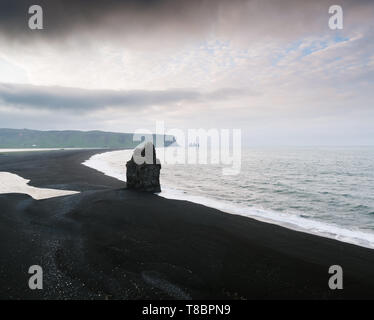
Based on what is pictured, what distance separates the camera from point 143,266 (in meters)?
9.16

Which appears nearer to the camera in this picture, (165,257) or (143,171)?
(165,257)

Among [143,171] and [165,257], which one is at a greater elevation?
[143,171]

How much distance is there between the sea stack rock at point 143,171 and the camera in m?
24.8

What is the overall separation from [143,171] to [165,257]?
15.7 metres

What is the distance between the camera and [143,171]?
2492cm

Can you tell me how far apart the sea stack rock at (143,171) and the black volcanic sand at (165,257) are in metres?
8.06

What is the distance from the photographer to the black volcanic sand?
776 cm

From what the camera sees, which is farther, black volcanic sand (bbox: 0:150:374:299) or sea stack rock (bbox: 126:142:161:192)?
sea stack rock (bbox: 126:142:161:192)

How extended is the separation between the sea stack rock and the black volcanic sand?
26.4 feet

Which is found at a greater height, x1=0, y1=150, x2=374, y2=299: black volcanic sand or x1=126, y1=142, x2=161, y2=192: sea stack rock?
x1=126, y1=142, x2=161, y2=192: sea stack rock

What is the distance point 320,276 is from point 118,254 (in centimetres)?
865

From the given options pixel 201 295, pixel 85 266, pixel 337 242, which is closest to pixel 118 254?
pixel 85 266

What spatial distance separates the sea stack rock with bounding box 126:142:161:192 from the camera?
24.8 metres

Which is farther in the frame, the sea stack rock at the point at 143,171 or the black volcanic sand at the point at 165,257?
the sea stack rock at the point at 143,171
